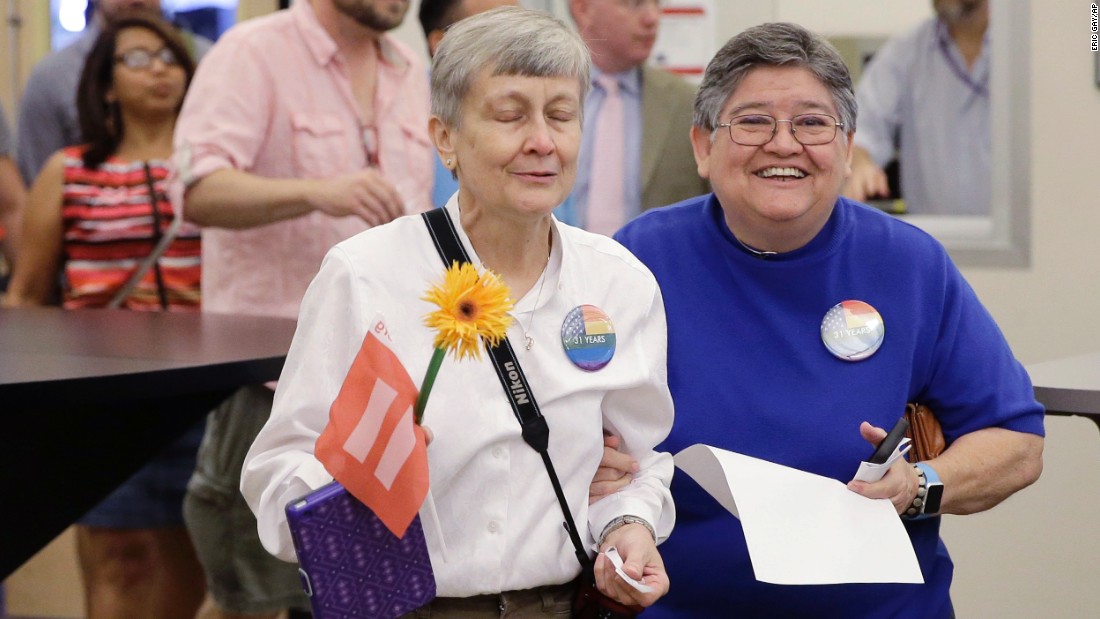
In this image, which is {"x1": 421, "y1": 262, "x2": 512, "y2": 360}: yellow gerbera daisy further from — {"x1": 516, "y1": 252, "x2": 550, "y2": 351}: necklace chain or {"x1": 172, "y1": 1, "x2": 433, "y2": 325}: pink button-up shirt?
{"x1": 172, "y1": 1, "x2": 433, "y2": 325}: pink button-up shirt

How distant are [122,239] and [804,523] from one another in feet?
7.82

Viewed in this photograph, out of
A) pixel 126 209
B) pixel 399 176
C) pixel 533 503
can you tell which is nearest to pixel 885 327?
pixel 533 503

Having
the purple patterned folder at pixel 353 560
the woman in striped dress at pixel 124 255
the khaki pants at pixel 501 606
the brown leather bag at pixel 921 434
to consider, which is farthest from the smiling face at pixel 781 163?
the woman in striped dress at pixel 124 255

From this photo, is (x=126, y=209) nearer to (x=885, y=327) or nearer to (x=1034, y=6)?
(x=885, y=327)

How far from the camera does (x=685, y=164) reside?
11.7 feet

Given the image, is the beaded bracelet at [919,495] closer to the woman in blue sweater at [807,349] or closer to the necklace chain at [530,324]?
the woman in blue sweater at [807,349]

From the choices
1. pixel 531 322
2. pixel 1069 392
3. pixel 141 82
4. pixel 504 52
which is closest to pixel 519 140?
pixel 504 52

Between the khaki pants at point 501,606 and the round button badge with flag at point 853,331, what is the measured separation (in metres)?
0.70

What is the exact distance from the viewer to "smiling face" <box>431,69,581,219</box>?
1532mm

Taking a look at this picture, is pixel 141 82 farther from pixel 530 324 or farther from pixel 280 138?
pixel 530 324

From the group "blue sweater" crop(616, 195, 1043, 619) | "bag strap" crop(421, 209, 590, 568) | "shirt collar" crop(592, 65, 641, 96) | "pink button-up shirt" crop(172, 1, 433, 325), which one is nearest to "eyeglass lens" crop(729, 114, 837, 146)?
"blue sweater" crop(616, 195, 1043, 619)

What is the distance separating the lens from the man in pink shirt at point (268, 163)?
2996 mm

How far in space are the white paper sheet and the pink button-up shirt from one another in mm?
1524

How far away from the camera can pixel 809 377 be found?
2043mm
